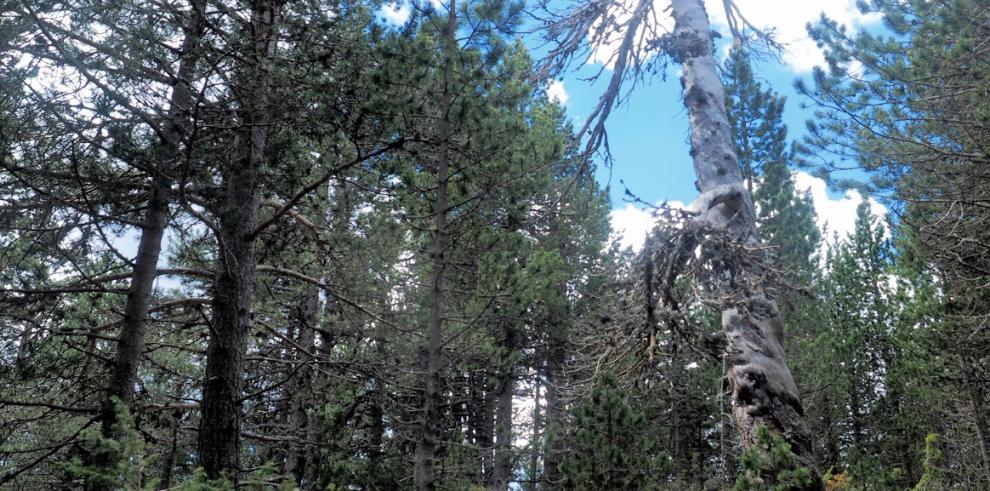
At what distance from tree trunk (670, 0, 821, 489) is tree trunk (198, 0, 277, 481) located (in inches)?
133

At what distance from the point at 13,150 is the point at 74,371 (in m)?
2.88

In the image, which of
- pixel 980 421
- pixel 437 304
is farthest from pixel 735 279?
pixel 980 421

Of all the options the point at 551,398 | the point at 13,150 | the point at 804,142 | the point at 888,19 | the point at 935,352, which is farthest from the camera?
the point at 551,398

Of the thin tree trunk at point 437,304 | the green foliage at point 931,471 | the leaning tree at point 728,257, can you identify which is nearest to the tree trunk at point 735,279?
the leaning tree at point 728,257

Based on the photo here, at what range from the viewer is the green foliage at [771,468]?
3.21 metres

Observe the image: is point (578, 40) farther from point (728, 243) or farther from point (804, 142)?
point (804, 142)

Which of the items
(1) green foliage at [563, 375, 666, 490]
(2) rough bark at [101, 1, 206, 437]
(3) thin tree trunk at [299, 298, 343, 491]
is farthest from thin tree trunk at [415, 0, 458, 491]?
(3) thin tree trunk at [299, 298, 343, 491]

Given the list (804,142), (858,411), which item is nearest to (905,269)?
(804,142)

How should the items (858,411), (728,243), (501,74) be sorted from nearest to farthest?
(728,243)
(501,74)
(858,411)

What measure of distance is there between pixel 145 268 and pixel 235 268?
147 cm

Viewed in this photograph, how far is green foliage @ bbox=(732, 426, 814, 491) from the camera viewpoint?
321 centimetres

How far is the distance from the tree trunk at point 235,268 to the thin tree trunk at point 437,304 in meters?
1.51

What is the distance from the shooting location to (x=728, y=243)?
13.2 feet

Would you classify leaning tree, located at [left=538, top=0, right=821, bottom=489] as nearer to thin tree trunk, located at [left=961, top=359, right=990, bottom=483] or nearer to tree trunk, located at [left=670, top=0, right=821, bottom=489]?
tree trunk, located at [left=670, top=0, right=821, bottom=489]
